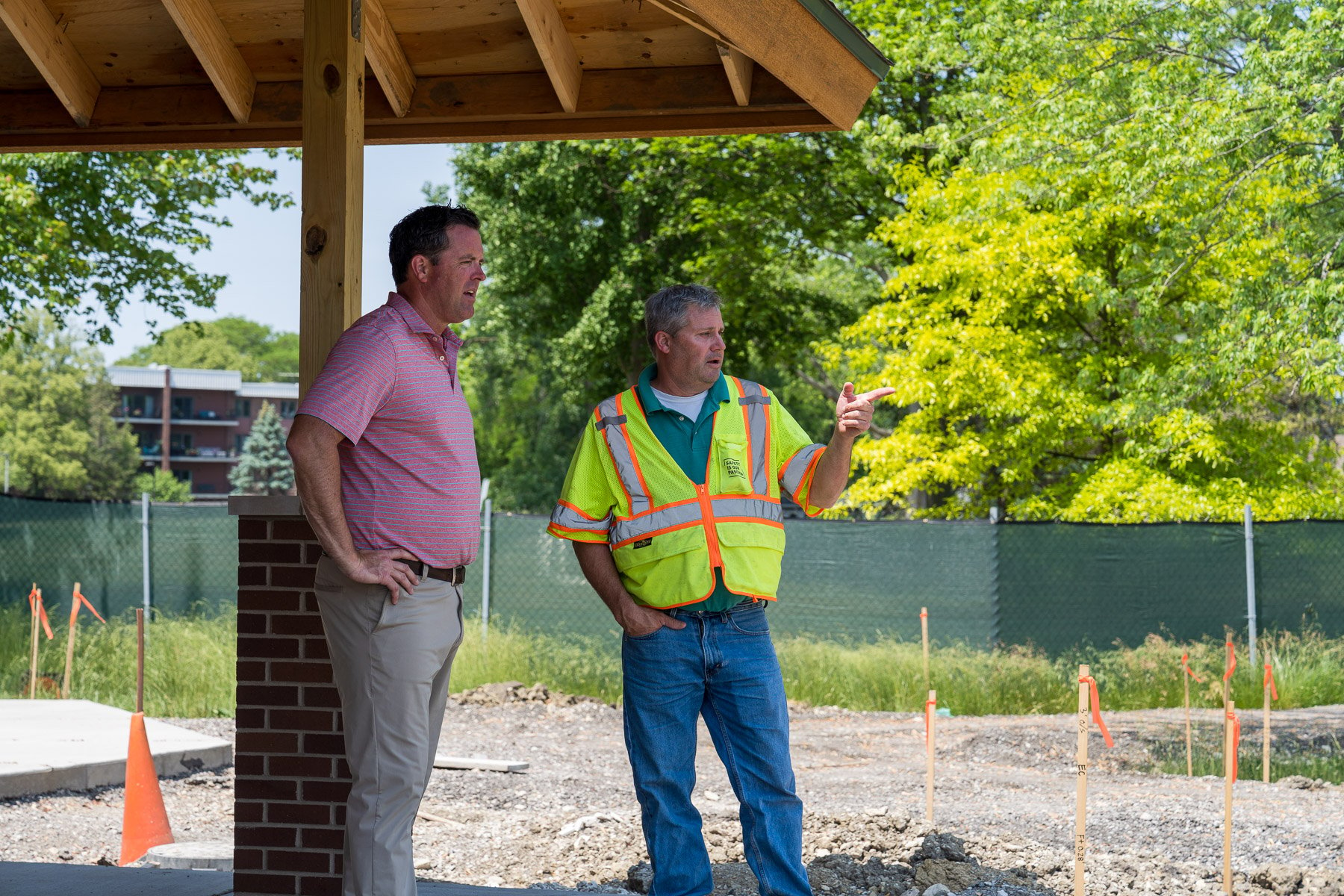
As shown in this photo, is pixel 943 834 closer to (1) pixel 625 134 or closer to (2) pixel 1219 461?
(1) pixel 625 134

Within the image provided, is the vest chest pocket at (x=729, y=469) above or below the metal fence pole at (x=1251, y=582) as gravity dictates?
above

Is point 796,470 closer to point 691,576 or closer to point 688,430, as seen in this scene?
point 688,430

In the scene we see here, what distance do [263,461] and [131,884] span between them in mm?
84177

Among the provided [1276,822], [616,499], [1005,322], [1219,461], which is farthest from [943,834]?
[1005,322]

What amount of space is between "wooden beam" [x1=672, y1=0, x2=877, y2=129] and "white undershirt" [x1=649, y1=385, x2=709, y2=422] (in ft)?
3.56

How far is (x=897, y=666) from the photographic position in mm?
13719

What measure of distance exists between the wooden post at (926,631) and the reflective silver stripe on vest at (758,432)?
882 centimetres

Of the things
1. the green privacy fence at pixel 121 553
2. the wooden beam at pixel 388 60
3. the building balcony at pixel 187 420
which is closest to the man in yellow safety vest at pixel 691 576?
the wooden beam at pixel 388 60

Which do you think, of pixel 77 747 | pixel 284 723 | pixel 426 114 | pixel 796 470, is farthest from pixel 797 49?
pixel 77 747

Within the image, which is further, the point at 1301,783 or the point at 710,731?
the point at 1301,783

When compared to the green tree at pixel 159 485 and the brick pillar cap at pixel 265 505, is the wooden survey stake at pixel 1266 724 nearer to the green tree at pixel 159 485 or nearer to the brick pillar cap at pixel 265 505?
the brick pillar cap at pixel 265 505

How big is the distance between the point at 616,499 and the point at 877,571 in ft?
34.5

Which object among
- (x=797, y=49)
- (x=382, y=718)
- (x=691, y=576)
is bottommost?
(x=382, y=718)

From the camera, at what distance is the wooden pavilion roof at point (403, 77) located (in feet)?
15.8
